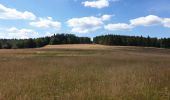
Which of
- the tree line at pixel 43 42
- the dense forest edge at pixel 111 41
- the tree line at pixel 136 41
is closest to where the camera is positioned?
the tree line at pixel 136 41

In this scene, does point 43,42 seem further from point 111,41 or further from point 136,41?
point 136,41

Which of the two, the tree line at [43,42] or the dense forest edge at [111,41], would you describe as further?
the tree line at [43,42]

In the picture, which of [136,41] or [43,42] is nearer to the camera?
[136,41]

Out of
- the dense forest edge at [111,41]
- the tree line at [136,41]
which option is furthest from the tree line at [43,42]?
the tree line at [136,41]

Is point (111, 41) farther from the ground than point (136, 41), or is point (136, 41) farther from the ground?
point (111, 41)

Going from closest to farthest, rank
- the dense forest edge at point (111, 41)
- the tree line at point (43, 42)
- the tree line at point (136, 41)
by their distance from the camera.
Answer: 1. the tree line at point (136, 41)
2. the dense forest edge at point (111, 41)
3. the tree line at point (43, 42)

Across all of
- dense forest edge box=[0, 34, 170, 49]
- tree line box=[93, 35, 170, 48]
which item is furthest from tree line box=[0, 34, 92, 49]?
tree line box=[93, 35, 170, 48]

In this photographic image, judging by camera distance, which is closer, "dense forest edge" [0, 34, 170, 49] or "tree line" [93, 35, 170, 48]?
"tree line" [93, 35, 170, 48]

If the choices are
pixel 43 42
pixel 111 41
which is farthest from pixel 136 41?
pixel 43 42

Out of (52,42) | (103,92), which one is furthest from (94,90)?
(52,42)

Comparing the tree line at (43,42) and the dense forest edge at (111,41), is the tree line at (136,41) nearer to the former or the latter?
the dense forest edge at (111,41)

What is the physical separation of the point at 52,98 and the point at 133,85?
2.79m

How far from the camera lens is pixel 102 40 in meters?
144

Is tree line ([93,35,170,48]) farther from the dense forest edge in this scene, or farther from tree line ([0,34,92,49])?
tree line ([0,34,92,49])
